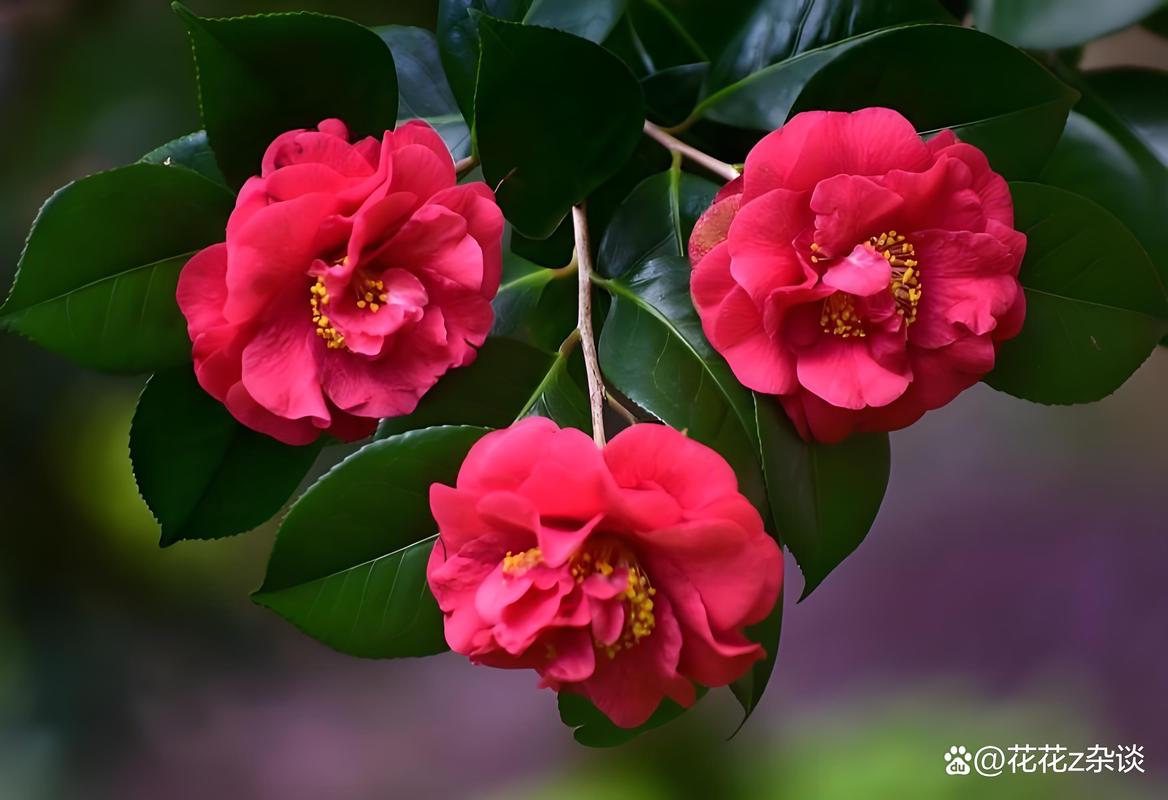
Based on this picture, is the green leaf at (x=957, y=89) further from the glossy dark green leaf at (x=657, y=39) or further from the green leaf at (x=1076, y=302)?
the glossy dark green leaf at (x=657, y=39)

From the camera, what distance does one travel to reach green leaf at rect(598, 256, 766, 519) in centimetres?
A: 40

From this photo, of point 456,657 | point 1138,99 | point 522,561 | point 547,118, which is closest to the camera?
point 522,561

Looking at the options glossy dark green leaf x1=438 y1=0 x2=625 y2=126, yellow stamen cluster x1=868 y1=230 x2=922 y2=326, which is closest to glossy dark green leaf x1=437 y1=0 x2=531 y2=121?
glossy dark green leaf x1=438 y1=0 x2=625 y2=126

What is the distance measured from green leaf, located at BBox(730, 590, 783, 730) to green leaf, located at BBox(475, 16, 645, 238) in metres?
0.21

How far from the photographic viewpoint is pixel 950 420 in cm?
97

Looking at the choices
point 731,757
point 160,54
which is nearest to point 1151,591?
point 731,757

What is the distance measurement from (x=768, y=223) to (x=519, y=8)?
0.18 m

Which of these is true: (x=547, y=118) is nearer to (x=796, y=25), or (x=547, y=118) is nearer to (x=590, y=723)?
(x=796, y=25)

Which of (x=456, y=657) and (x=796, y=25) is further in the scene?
(x=456, y=657)

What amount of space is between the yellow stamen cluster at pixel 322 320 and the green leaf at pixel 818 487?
170 millimetres

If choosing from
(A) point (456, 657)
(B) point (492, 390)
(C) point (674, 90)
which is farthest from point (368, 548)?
A: (A) point (456, 657)

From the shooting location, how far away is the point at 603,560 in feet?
1.09

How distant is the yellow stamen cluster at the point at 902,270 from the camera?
1.27 feet

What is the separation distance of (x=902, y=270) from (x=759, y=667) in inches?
7.4
